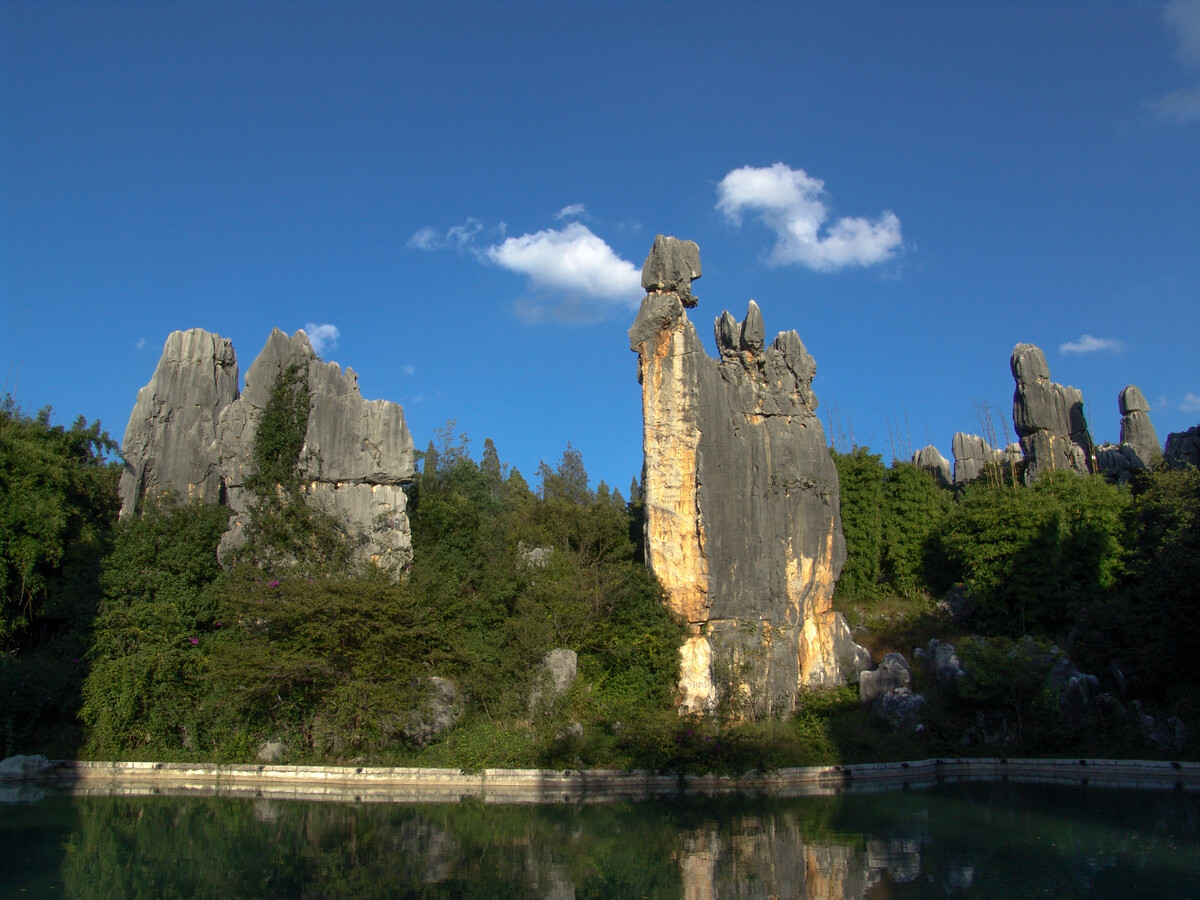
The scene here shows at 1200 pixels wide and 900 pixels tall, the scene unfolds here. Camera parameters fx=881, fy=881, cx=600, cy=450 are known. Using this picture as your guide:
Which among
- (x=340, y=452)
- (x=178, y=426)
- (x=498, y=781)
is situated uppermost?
(x=178, y=426)

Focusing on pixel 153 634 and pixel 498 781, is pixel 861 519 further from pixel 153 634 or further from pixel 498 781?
pixel 153 634

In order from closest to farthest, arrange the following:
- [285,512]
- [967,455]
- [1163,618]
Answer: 1. [1163,618]
2. [285,512]
3. [967,455]

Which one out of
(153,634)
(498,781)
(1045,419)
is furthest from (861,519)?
(153,634)

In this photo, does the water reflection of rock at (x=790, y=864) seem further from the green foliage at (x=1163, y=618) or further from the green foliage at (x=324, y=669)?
the green foliage at (x=1163, y=618)

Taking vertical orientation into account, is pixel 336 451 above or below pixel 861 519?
above

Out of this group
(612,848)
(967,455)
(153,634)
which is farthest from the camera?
(967,455)

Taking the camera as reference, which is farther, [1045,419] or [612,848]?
[1045,419]

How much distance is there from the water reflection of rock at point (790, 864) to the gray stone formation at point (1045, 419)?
2627 cm

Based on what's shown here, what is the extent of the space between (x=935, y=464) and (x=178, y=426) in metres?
40.0

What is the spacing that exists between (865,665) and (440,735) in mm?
13148

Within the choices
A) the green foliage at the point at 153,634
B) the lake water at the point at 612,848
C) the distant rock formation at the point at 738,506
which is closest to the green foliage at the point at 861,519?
the distant rock formation at the point at 738,506

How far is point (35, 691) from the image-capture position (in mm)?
23016

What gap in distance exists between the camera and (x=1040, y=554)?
29.4 meters

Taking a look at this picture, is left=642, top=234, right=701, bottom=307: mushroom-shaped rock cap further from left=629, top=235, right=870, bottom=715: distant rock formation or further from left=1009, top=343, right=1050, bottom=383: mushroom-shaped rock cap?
left=1009, top=343, right=1050, bottom=383: mushroom-shaped rock cap
